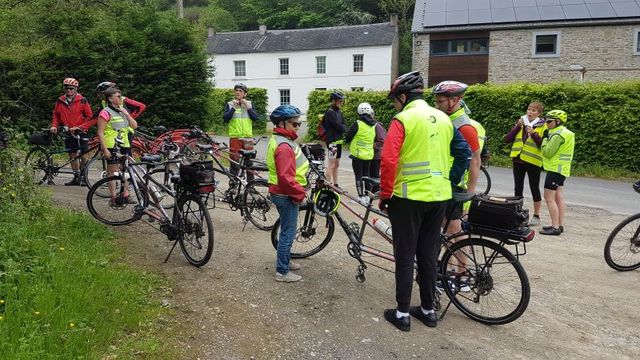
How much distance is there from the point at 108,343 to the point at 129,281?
109 centimetres

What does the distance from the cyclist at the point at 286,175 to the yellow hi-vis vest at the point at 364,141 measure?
3490mm

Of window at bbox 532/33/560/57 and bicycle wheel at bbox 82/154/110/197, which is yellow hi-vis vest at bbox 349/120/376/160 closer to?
bicycle wheel at bbox 82/154/110/197

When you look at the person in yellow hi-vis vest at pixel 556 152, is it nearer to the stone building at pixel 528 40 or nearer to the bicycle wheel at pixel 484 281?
the bicycle wheel at pixel 484 281

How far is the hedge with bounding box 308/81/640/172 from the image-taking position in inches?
529

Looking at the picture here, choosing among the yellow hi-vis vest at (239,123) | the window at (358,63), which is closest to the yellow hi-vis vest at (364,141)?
the yellow hi-vis vest at (239,123)

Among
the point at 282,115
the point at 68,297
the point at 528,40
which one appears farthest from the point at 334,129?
the point at 528,40

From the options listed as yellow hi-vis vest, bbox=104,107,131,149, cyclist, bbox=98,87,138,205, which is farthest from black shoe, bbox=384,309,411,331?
yellow hi-vis vest, bbox=104,107,131,149

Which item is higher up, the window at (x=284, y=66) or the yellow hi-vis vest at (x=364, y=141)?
the window at (x=284, y=66)

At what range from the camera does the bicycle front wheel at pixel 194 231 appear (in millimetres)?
5102

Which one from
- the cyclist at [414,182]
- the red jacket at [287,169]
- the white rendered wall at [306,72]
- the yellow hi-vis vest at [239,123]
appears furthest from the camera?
the white rendered wall at [306,72]

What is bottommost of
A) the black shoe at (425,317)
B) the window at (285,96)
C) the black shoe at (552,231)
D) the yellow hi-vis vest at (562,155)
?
the black shoe at (552,231)

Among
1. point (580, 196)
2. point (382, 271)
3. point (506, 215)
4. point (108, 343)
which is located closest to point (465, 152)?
point (506, 215)

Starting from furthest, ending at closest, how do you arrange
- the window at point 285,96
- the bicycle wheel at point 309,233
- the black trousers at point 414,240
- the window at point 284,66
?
the window at point 285,96 < the window at point 284,66 < the bicycle wheel at point 309,233 < the black trousers at point 414,240

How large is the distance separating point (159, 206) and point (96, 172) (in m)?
3.64
